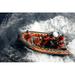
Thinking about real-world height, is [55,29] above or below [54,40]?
above

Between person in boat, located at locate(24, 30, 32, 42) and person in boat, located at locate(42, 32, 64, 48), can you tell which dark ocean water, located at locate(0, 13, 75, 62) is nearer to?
person in boat, located at locate(24, 30, 32, 42)

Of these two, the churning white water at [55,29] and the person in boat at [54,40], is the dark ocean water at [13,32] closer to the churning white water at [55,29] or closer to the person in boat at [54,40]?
the churning white water at [55,29]

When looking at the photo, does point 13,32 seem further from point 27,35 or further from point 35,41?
point 35,41

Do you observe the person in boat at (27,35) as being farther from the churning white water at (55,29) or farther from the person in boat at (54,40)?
the person in boat at (54,40)

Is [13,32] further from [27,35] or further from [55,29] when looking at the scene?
[55,29]

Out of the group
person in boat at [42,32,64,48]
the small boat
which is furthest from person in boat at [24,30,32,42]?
person in boat at [42,32,64,48]

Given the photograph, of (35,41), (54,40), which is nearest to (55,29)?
(54,40)

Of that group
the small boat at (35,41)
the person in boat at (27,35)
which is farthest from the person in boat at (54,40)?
the person in boat at (27,35)

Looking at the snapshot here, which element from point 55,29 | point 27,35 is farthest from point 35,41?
point 55,29
